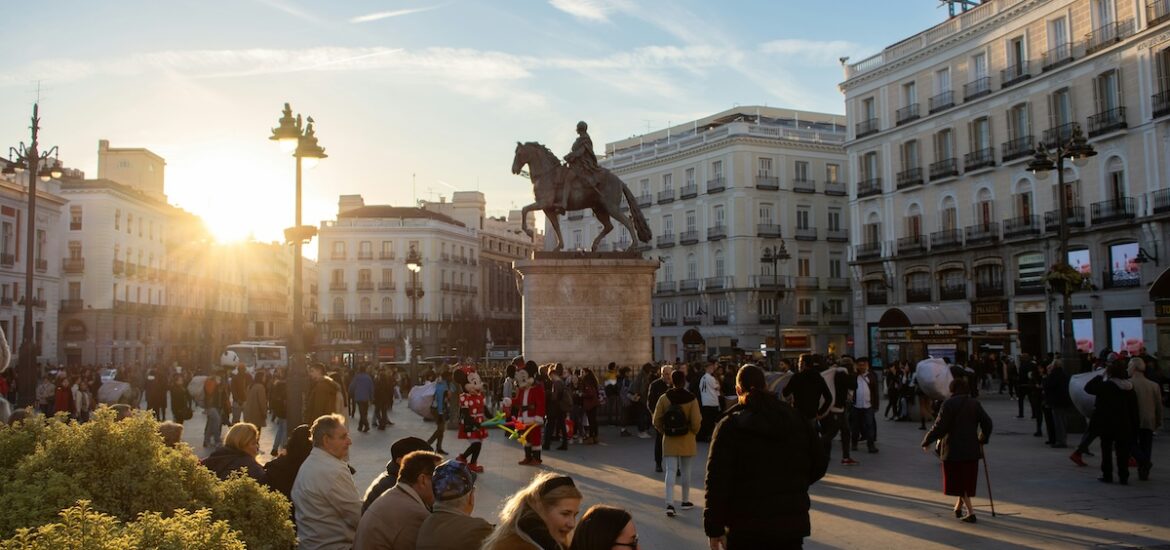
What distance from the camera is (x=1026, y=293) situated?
133ft

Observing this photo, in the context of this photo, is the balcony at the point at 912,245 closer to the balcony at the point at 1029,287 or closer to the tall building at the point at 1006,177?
the tall building at the point at 1006,177

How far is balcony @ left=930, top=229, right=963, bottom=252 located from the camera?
1742 inches

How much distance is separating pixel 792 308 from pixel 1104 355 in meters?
39.6

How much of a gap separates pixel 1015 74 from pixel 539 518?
43.6m

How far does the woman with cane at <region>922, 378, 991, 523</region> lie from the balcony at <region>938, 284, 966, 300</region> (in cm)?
3686

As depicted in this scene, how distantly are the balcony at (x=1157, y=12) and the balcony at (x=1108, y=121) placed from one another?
135 inches

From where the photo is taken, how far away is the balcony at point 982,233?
138 feet

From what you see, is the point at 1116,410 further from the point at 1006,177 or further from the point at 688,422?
the point at 1006,177

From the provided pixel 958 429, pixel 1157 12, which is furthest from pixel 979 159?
pixel 958 429

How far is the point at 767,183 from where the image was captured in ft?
205

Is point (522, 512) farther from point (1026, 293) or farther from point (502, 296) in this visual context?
point (502, 296)

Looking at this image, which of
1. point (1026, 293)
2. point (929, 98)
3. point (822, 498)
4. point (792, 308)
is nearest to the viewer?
point (822, 498)

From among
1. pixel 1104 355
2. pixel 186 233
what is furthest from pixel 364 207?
pixel 1104 355

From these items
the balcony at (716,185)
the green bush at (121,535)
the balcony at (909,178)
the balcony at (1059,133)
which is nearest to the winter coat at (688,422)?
the green bush at (121,535)
